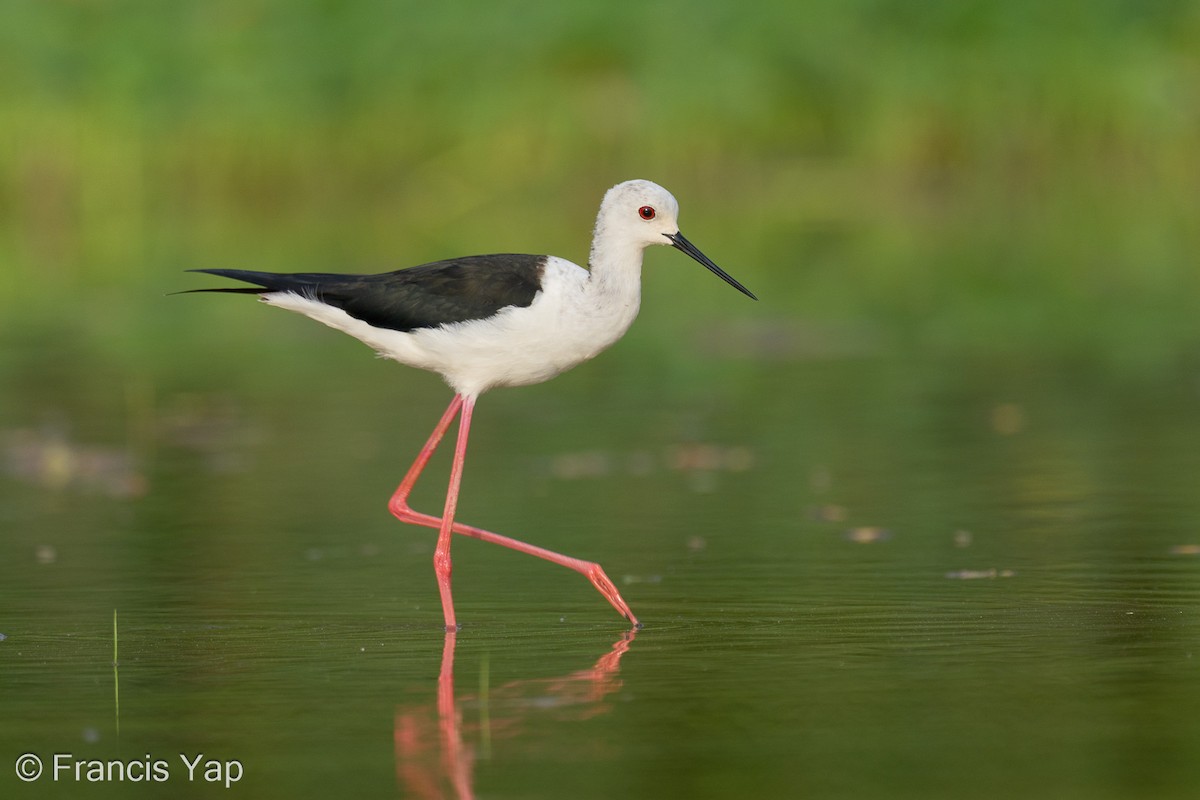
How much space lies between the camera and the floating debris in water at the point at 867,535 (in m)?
7.18

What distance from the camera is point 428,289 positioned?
7.03 m

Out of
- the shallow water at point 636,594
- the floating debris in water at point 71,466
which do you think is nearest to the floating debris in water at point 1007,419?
the shallow water at point 636,594

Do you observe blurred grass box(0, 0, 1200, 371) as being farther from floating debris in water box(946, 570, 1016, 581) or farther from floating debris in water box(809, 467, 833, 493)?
floating debris in water box(946, 570, 1016, 581)

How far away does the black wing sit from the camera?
6.86 m

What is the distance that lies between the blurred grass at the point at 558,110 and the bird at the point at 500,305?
43.4ft

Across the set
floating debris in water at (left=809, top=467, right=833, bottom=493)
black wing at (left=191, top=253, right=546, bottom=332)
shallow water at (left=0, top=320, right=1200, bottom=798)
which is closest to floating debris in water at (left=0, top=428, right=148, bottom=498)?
shallow water at (left=0, top=320, right=1200, bottom=798)

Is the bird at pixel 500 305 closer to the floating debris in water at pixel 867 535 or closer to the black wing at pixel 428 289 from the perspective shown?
the black wing at pixel 428 289

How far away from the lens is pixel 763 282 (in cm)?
1627

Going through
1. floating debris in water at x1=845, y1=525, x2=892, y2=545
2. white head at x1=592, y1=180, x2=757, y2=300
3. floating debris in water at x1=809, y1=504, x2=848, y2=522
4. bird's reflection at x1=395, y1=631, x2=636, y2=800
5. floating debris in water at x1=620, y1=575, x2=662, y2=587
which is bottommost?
bird's reflection at x1=395, y1=631, x2=636, y2=800

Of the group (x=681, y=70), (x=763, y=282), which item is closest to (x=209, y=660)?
(x=763, y=282)

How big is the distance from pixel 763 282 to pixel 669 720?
11571mm

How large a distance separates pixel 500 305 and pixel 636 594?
98 cm

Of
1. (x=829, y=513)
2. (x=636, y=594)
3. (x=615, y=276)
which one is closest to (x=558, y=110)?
(x=829, y=513)

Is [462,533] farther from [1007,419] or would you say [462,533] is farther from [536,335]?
[1007,419]
